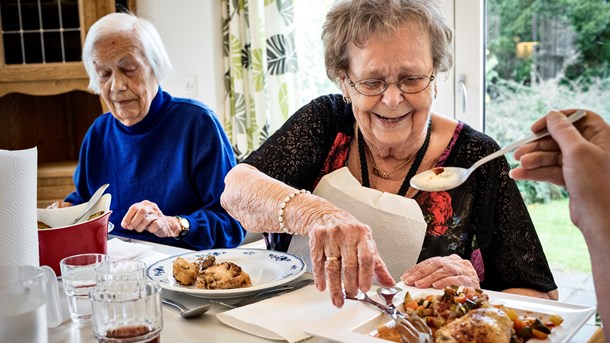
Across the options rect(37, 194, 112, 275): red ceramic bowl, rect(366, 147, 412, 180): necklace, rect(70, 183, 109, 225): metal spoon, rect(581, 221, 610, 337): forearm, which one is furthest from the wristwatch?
rect(581, 221, 610, 337): forearm

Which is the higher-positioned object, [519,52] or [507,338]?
[519,52]

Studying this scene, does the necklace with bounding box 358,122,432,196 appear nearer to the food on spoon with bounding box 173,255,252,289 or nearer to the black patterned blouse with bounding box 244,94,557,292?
the black patterned blouse with bounding box 244,94,557,292

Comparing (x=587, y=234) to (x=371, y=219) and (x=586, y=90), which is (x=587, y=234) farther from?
(x=586, y=90)

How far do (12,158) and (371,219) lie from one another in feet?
2.54

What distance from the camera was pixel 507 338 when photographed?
923mm

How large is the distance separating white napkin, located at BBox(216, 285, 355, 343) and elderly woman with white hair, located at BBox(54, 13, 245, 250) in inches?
35.9

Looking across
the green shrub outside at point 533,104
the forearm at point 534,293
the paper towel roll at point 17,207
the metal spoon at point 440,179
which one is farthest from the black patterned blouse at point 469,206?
the green shrub outside at point 533,104

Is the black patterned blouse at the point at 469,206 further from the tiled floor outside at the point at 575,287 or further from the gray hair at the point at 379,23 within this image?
the tiled floor outside at the point at 575,287

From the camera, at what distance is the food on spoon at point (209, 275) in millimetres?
1198

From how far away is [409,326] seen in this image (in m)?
0.99

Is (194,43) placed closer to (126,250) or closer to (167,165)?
(167,165)

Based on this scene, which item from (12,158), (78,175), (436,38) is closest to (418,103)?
(436,38)

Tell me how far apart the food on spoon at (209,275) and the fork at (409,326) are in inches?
10.7

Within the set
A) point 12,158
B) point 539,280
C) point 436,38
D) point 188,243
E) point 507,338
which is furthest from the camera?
point 188,243
